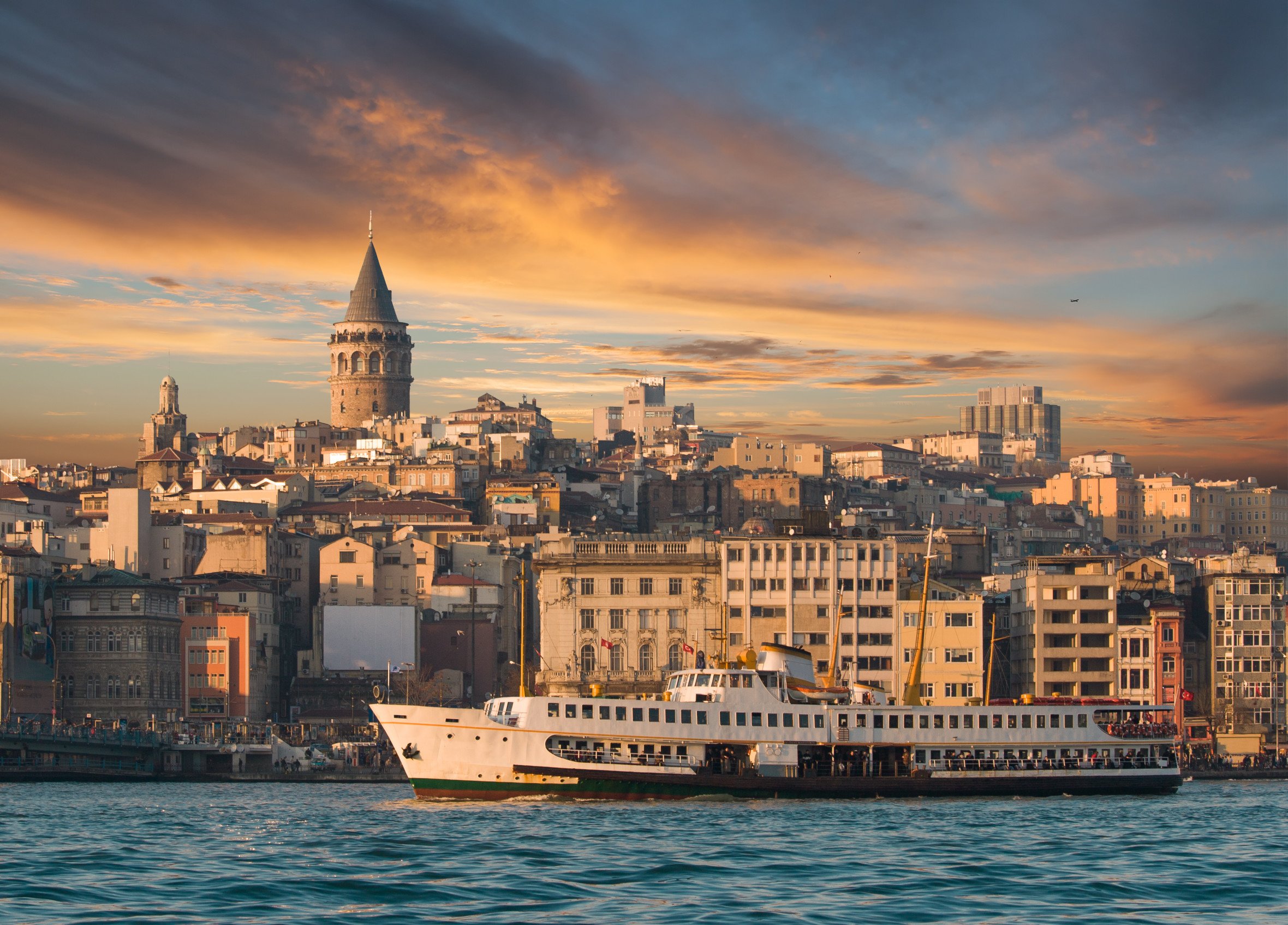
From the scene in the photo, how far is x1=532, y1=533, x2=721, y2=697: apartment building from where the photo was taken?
323ft

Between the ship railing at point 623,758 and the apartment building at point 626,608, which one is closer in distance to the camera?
the ship railing at point 623,758

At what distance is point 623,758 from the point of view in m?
67.2

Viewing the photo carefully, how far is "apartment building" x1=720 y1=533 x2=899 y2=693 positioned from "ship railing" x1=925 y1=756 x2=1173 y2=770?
951 inches

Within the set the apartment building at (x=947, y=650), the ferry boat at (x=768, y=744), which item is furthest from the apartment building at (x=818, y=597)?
the ferry boat at (x=768, y=744)

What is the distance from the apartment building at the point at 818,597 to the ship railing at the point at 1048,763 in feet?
79.3

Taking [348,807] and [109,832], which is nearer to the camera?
[109,832]

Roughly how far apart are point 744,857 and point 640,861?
2.89m

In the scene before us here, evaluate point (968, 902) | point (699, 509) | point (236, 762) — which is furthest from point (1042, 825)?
point (699, 509)

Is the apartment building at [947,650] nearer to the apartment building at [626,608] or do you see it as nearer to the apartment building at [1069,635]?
the apartment building at [1069,635]

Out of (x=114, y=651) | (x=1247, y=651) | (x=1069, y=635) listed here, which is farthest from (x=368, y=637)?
(x=1247, y=651)

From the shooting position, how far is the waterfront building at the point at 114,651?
362 feet

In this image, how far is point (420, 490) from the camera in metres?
171

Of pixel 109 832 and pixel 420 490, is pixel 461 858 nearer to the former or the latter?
pixel 109 832

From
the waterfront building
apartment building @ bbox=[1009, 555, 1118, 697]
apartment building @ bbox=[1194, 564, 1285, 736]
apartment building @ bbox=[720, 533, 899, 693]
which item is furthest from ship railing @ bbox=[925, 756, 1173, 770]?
the waterfront building
